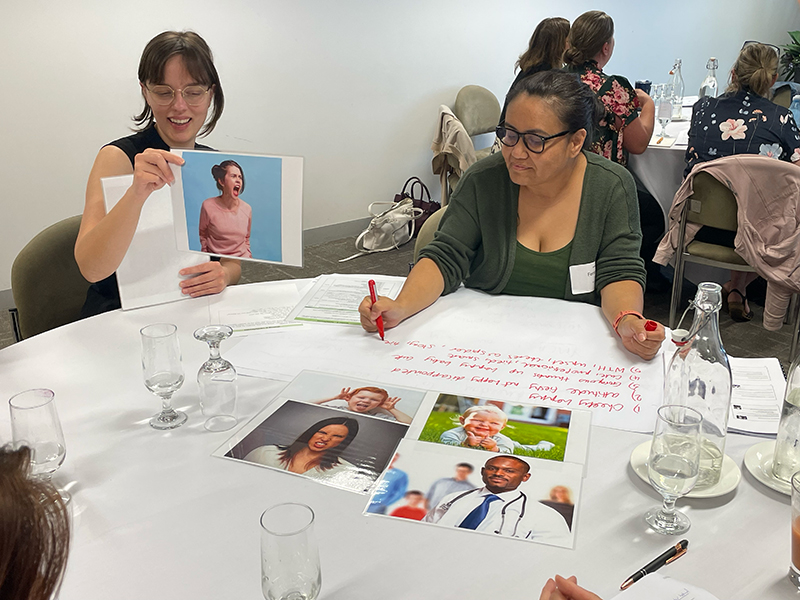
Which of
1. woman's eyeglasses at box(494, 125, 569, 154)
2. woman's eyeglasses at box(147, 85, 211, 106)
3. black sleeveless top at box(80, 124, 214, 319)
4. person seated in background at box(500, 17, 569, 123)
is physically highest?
person seated in background at box(500, 17, 569, 123)

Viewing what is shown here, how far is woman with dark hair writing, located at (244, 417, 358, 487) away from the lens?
1.06 meters

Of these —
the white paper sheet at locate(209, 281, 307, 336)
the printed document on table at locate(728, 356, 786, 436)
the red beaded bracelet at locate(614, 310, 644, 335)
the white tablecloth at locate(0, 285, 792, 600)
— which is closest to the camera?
the white tablecloth at locate(0, 285, 792, 600)

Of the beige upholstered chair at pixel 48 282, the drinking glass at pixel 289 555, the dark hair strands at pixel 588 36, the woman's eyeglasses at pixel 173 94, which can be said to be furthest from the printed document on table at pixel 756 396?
the dark hair strands at pixel 588 36

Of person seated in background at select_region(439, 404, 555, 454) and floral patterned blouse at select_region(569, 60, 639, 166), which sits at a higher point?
floral patterned blouse at select_region(569, 60, 639, 166)

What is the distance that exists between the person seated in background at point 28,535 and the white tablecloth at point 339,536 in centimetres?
34

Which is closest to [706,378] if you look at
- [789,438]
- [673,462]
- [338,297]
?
[789,438]

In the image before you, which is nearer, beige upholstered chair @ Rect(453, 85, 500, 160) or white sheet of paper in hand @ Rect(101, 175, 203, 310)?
white sheet of paper in hand @ Rect(101, 175, 203, 310)

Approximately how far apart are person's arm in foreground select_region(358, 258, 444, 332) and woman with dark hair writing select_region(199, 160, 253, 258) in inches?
13.0

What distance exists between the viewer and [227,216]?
62.2 inches

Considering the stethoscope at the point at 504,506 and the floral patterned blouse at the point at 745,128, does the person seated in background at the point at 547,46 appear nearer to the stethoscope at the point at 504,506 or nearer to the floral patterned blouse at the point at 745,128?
the floral patterned blouse at the point at 745,128

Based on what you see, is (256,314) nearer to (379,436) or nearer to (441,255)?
(441,255)

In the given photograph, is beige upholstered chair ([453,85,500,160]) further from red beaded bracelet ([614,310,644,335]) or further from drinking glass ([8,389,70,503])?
drinking glass ([8,389,70,503])

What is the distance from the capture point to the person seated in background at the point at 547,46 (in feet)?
12.0

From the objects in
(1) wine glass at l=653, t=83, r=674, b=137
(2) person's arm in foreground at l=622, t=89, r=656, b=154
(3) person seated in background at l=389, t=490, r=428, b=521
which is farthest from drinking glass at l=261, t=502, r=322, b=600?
(1) wine glass at l=653, t=83, r=674, b=137
